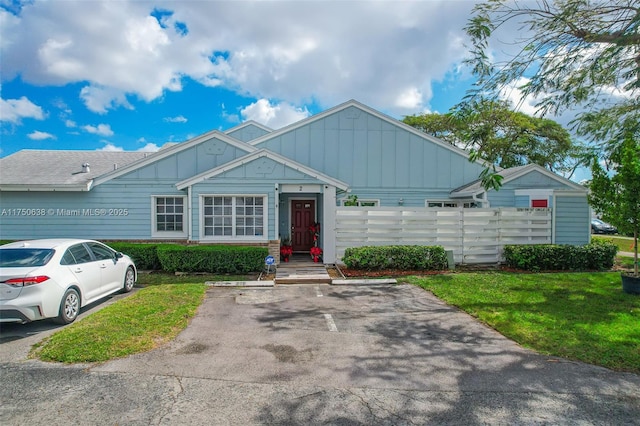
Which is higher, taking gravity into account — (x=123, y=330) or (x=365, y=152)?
(x=365, y=152)

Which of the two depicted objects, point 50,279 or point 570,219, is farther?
point 570,219

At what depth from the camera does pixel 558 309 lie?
7238 millimetres

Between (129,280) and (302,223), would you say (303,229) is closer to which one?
(302,223)

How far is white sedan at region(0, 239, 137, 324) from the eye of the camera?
18.9 ft

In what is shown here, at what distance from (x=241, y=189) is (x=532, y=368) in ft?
31.7

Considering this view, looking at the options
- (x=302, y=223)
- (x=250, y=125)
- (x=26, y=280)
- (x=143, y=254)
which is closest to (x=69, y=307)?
(x=26, y=280)

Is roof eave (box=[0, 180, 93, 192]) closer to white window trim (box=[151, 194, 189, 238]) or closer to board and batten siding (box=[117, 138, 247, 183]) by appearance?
board and batten siding (box=[117, 138, 247, 183])

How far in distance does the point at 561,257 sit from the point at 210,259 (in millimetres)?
11440

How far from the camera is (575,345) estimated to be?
533 centimetres

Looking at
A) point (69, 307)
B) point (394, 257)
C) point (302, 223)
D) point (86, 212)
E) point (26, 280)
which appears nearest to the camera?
point (26, 280)

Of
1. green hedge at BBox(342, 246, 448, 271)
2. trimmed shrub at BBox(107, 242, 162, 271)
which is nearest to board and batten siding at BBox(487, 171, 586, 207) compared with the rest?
green hedge at BBox(342, 246, 448, 271)

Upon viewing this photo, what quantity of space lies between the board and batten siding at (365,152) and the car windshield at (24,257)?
10238 millimetres

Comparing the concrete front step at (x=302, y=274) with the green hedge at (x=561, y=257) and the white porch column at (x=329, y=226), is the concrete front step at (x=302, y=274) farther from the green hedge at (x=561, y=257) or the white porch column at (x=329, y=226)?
the green hedge at (x=561, y=257)

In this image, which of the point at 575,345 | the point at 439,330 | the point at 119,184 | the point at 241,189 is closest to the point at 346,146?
the point at 241,189
